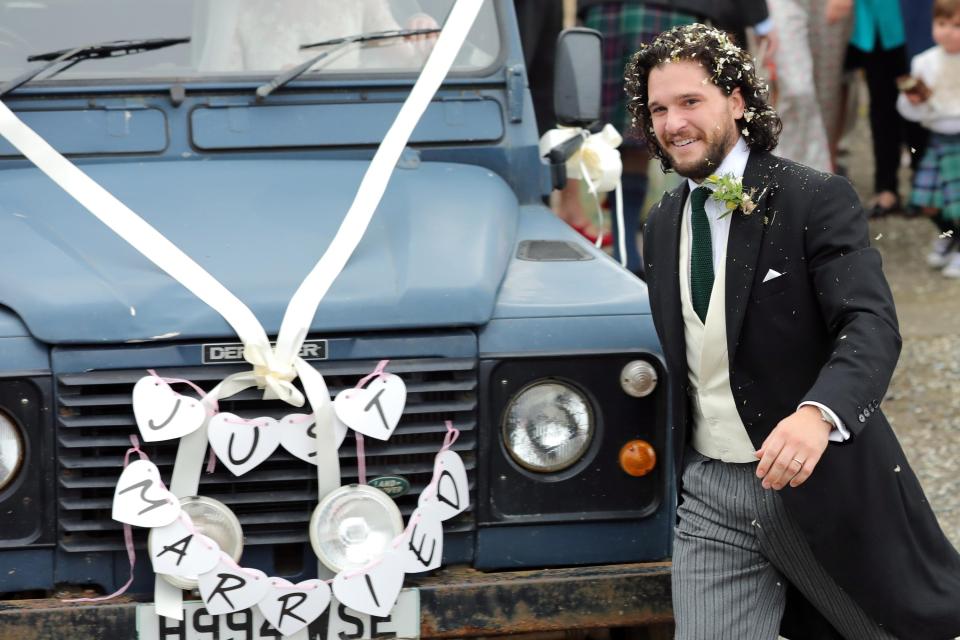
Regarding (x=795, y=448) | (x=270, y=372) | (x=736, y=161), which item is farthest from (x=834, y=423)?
(x=270, y=372)

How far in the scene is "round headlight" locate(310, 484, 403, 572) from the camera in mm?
3084

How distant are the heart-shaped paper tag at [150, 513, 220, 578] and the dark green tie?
1.09 meters

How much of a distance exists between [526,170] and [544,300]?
3.05 ft

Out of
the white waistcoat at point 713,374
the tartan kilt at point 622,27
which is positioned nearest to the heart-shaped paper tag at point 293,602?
the white waistcoat at point 713,374

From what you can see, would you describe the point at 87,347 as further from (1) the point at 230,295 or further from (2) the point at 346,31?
(2) the point at 346,31

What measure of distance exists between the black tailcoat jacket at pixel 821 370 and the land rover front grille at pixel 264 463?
23.5 inches

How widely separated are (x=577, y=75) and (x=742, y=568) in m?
1.80

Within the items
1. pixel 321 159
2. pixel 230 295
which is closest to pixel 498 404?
pixel 230 295

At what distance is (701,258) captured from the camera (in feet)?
9.96

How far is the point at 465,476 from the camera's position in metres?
3.18

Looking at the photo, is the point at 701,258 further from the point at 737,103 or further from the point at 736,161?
the point at 737,103

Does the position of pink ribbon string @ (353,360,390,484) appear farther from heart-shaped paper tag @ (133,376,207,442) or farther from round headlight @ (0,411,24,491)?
round headlight @ (0,411,24,491)

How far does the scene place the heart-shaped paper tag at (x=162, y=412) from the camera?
9.80 feet

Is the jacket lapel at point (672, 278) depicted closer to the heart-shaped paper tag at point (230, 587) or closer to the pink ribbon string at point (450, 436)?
the pink ribbon string at point (450, 436)
